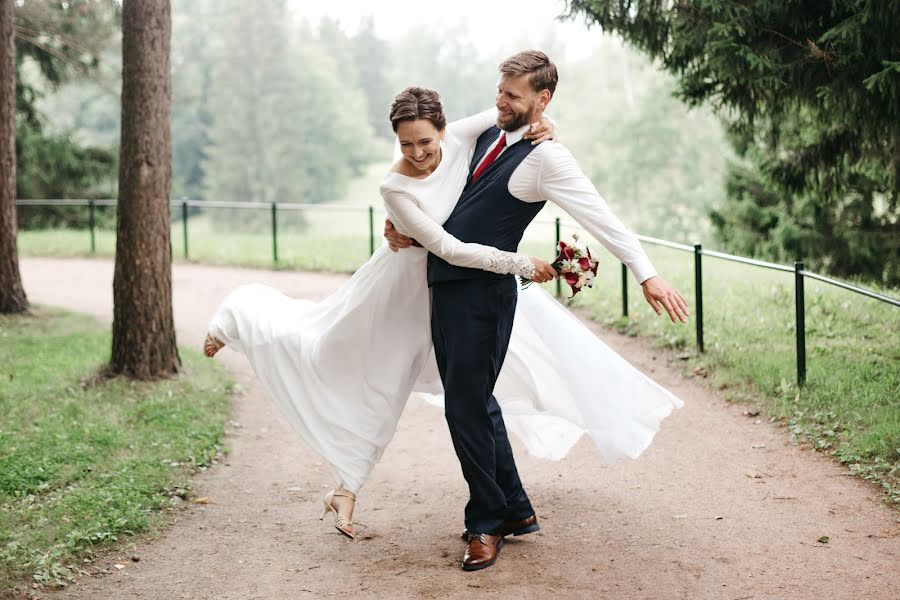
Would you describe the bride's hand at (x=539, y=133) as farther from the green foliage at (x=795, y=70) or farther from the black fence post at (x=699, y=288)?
the black fence post at (x=699, y=288)

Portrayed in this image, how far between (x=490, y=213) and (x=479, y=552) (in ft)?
5.36

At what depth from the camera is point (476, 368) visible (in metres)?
4.62

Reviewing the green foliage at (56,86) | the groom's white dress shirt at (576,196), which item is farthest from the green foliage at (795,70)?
the green foliage at (56,86)

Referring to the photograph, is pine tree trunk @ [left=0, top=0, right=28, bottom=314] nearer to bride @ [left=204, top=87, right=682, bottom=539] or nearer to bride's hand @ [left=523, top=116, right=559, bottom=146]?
bride @ [left=204, top=87, right=682, bottom=539]

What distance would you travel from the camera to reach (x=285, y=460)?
7.05m

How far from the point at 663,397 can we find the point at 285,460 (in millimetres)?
3113

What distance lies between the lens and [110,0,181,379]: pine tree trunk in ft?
26.7

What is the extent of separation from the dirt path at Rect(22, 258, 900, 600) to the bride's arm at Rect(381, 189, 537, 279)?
1.47 metres

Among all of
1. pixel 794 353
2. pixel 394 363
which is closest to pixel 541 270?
pixel 394 363

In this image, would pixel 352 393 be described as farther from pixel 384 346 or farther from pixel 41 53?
pixel 41 53

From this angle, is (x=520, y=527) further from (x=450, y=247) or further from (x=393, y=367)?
(x=450, y=247)

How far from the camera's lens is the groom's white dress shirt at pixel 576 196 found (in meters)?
4.31

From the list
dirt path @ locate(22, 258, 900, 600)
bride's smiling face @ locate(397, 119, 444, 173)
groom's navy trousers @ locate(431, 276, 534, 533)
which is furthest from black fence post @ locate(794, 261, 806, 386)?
bride's smiling face @ locate(397, 119, 444, 173)

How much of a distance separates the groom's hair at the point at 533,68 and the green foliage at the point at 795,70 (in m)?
3.43
